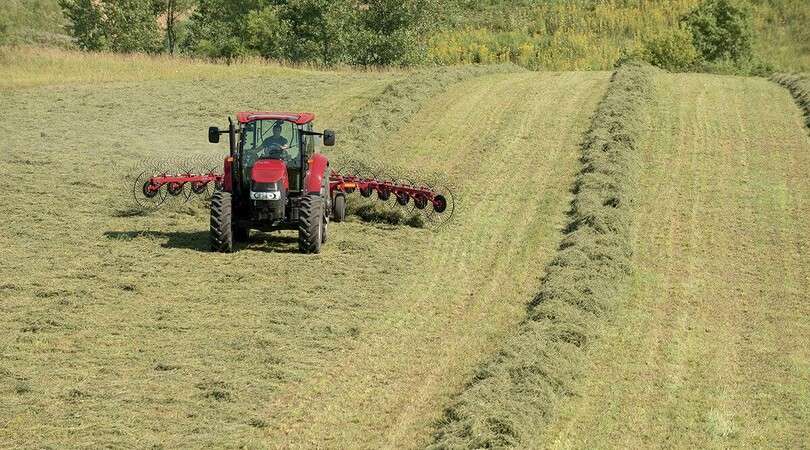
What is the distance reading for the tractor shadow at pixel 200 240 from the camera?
746 inches

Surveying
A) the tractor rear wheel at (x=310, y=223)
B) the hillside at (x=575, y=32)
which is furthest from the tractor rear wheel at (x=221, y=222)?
the hillside at (x=575, y=32)

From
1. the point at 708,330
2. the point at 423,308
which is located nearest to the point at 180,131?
the point at 423,308

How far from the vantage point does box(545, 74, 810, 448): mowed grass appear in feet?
39.9

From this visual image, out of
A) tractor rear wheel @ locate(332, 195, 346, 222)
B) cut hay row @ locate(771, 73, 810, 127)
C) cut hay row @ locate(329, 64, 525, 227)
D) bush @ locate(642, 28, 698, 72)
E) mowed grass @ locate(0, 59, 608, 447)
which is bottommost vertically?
mowed grass @ locate(0, 59, 608, 447)

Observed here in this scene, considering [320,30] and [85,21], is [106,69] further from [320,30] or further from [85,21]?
[85,21]

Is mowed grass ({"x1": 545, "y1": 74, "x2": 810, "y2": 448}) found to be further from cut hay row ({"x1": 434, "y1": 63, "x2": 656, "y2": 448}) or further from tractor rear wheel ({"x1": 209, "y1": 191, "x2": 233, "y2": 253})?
tractor rear wheel ({"x1": 209, "y1": 191, "x2": 233, "y2": 253})

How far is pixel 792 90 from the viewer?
117 feet

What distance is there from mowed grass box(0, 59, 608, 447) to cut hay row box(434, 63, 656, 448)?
40 cm

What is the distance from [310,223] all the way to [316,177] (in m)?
1.21

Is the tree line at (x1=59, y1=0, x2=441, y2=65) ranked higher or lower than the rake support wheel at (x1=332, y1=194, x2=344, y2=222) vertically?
higher

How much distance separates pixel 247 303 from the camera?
15.9 metres

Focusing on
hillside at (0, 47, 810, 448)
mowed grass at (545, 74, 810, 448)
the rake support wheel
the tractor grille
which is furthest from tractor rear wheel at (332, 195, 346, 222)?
mowed grass at (545, 74, 810, 448)

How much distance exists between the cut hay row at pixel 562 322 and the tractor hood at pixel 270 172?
4290mm

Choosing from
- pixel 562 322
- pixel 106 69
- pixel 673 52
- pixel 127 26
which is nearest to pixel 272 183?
pixel 562 322
